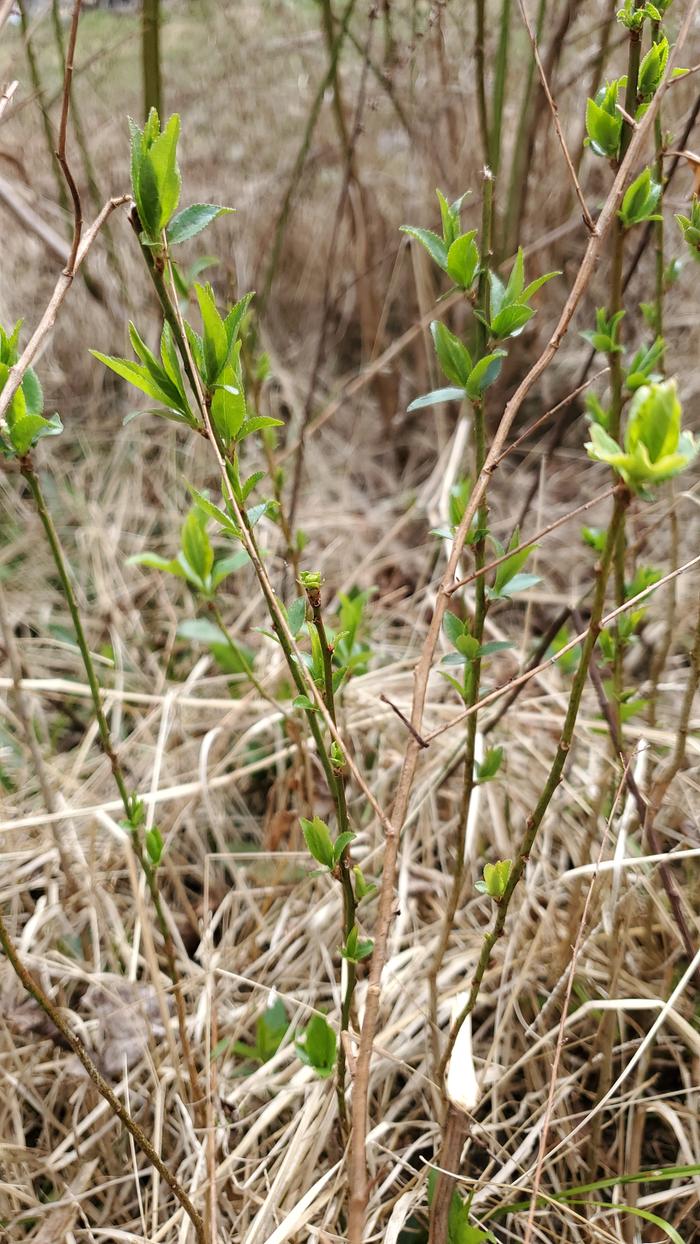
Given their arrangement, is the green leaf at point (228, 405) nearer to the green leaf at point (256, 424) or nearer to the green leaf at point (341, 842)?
the green leaf at point (256, 424)

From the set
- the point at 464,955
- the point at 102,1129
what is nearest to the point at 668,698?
the point at 464,955

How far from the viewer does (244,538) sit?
741 millimetres

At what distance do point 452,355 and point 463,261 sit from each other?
0.25ft

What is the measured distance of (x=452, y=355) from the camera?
0.80m

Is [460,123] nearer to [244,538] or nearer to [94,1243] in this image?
[244,538]

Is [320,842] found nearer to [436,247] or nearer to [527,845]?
[527,845]

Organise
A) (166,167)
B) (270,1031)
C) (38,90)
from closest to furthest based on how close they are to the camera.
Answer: (166,167) < (270,1031) < (38,90)

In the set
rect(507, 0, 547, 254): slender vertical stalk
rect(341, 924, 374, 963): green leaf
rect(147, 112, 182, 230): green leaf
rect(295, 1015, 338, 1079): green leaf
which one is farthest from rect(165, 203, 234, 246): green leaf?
rect(507, 0, 547, 254): slender vertical stalk

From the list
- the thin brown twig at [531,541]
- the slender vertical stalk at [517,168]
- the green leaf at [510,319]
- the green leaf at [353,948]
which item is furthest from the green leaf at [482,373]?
the slender vertical stalk at [517,168]

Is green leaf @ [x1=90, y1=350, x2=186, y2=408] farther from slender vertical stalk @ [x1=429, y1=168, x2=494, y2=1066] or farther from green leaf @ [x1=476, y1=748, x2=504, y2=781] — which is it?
green leaf @ [x1=476, y1=748, x2=504, y2=781]

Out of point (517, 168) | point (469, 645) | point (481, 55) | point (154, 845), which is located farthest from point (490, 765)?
point (517, 168)

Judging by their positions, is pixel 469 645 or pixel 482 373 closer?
pixel 482 373

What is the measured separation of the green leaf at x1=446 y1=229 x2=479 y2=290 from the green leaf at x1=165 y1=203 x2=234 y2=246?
0.20m

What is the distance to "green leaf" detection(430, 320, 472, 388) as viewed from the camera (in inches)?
31.5
